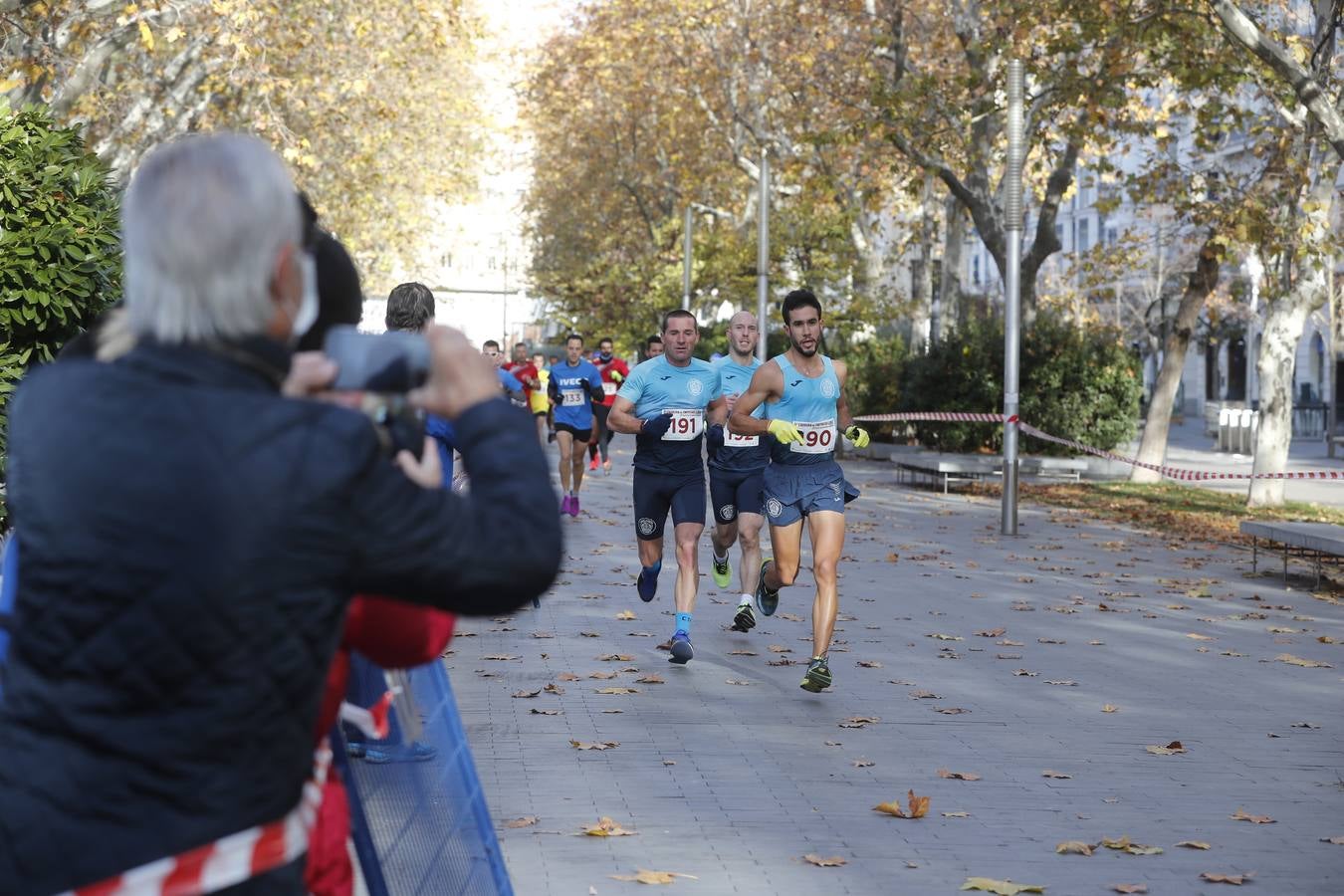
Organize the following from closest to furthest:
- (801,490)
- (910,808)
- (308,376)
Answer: (308,376) → (910,808) → (801,490)

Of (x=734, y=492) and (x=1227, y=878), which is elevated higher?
(x=734, y=492)

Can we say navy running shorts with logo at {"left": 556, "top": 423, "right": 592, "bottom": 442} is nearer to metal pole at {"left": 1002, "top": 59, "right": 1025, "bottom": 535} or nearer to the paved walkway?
metal pole at {"left": 1002, "top": 59, "right": 1025, "bottom": 535}

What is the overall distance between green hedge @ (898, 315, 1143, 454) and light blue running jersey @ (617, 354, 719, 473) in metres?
16.4

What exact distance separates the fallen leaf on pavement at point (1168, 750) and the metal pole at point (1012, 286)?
34.3 ft

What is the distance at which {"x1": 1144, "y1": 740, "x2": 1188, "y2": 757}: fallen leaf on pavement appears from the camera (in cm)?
769

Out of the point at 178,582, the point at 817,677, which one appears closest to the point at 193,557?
the point at 178,582

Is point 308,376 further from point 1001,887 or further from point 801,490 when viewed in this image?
point 801,490

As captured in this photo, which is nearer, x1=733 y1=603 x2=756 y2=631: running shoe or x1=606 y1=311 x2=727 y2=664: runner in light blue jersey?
x1=606 y1=311 x2=727 y2=664: runner in light blue jersey

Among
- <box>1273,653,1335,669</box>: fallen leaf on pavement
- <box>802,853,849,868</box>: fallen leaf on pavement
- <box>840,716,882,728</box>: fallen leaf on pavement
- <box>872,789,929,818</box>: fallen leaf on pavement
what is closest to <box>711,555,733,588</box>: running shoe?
<box>1273,653,1335,669</box>: fallen leaf on pavement

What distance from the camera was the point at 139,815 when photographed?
2.13 m

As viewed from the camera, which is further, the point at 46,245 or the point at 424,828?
the point at 46,245

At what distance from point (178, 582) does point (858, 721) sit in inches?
253

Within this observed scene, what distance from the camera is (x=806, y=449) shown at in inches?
368

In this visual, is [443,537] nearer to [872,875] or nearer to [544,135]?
[872,875]
